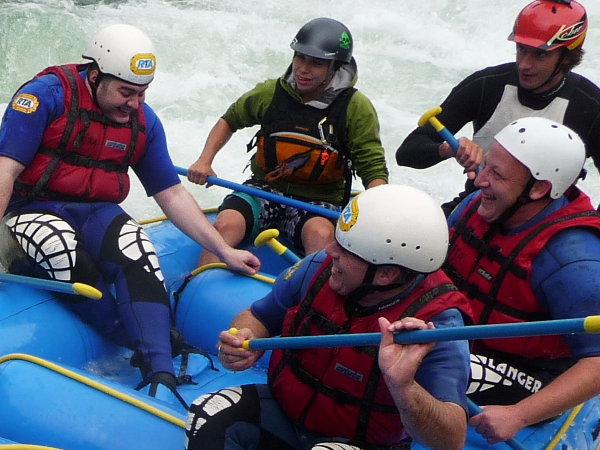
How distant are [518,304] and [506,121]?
3.27 ft

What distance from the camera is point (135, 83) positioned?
114 inches

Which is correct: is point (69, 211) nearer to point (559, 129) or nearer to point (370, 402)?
point (370, 402)

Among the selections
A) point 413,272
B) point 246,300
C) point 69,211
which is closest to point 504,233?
point 413,272

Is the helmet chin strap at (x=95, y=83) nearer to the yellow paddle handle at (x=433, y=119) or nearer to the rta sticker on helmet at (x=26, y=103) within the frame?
the rta sticker on helmet at (x=26, y=103)

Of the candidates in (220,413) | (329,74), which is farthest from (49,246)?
(329,74)

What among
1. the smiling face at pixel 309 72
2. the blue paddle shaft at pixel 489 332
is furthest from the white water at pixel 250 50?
the blue paddle shaft at pixel 489 332

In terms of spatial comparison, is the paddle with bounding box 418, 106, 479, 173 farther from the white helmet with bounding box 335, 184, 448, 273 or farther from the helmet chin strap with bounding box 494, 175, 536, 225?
the white helmet with bounding box 335, 184, 448, 273

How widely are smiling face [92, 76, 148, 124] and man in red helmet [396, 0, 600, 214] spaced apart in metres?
1.09

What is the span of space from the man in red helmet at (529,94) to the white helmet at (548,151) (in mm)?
499

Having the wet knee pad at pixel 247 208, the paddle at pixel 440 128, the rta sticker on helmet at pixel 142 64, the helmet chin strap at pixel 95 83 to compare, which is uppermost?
the rta sticker on helmet at pixel 142 64

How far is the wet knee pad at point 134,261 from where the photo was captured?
2951 mm

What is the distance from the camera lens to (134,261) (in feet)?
9.72

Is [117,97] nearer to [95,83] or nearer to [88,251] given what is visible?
[95,83]

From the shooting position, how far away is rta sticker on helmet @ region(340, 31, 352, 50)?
3.59m
